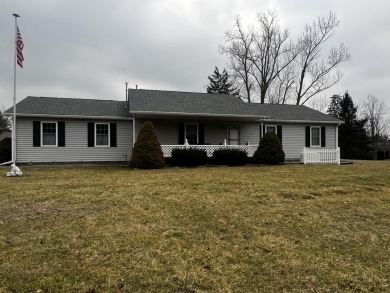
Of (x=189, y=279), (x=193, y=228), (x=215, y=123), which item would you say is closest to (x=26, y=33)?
(x=215, y=123)

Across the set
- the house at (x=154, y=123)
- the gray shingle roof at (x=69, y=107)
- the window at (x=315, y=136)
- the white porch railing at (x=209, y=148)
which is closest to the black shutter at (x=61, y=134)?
the house at (x=154, y=123)

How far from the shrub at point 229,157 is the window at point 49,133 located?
28.6 ft

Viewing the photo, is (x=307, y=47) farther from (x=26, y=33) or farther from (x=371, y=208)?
(x=371, y=208)

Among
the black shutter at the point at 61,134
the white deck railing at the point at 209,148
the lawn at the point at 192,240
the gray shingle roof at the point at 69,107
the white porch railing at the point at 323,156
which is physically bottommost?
the lawn at the point at 192,240

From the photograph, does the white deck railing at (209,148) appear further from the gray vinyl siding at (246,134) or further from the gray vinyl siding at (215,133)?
the gray vinyl siding at (215,133)

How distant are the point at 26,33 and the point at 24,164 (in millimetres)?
6842

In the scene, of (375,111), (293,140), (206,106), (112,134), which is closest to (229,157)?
(206,106)

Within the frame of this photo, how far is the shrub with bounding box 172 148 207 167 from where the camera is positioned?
15500mm

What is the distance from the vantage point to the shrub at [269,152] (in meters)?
16.3

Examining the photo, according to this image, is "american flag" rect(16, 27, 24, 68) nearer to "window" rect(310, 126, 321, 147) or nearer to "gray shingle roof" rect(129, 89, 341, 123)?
"gray shingle roof" rect(129, 89, 341, 123)

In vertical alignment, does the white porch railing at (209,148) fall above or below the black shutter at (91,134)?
below

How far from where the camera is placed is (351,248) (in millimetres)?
4379

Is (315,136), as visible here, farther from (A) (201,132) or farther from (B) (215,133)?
(A) (201,132)

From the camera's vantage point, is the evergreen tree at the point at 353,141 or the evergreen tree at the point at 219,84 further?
the evergreen tree at the point at 219,84
